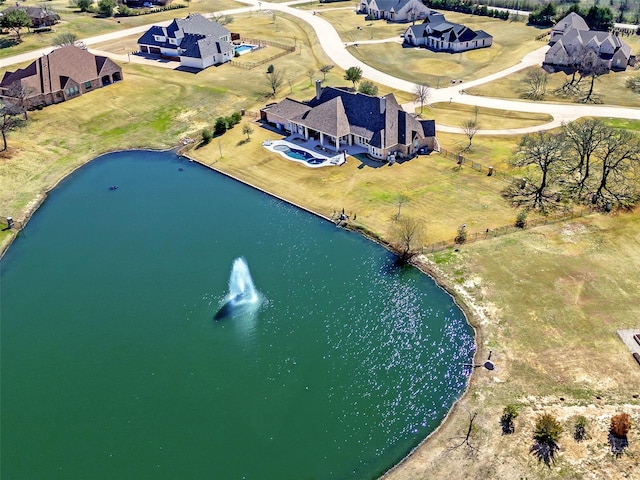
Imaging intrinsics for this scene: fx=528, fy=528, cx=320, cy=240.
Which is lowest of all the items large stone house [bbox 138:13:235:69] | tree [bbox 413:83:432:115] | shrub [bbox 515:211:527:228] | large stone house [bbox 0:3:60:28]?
shrub [bbox 515:211:527:228]

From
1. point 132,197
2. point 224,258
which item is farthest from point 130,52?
point 224,258

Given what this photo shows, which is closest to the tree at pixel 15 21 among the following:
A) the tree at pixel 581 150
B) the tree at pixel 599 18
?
the tree at pixel 581 150

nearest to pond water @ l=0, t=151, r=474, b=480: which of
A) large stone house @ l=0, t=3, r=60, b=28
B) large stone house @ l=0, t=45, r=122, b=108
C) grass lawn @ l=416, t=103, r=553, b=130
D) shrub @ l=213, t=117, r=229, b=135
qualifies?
shrub @ l=213, t=117, r=229, b=135

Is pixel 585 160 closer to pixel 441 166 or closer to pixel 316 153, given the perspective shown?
pixel 441 166

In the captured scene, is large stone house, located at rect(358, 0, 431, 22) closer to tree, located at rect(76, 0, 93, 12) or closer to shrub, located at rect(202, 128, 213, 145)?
tree, located at rect(76, 0, 93, 12)

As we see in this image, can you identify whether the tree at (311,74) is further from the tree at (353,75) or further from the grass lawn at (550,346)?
the grass lawn at (550,346)

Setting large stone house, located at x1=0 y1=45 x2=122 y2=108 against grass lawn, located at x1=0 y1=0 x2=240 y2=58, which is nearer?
large stone house, located at x1=0 y1=45 x2=122 y2=108
